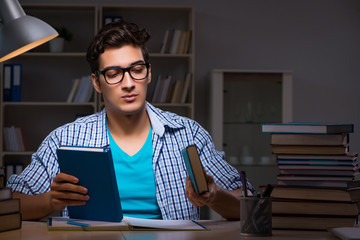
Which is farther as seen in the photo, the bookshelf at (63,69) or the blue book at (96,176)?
the bookshelf at (63,69)

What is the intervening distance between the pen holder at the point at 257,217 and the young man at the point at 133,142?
41 cm

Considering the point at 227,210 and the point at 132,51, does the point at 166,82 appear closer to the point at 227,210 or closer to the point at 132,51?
the point at 132,51

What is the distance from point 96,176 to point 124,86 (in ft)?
1.65

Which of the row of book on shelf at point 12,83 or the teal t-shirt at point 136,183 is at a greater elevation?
the row of book on shelf at point 12,83

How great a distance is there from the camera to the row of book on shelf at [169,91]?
4.35 meters

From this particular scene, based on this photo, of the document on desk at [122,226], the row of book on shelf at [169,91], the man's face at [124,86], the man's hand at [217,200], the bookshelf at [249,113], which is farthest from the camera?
the row of book on shelf at [169,91]

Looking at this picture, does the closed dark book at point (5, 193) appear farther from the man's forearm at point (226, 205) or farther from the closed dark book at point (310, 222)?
the closed dark book at point (310, 222)

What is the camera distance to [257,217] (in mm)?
1238

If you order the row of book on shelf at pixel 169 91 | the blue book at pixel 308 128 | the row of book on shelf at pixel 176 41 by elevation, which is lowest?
the blue book at pixel 308 128

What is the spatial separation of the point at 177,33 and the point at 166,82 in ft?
1.40

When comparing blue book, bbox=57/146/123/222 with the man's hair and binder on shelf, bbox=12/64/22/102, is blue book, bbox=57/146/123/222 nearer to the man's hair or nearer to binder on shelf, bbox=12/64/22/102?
the man's hair

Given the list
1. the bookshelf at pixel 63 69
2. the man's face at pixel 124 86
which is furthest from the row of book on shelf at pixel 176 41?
the man's face at pixel 124 86

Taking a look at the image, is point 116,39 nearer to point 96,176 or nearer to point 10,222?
point 96,176

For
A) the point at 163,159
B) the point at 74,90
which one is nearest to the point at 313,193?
the point at 163,159
